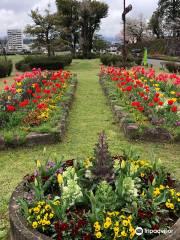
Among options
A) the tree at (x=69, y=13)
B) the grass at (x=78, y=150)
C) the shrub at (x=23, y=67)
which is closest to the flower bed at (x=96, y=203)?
the grass at (x=78, y=150)

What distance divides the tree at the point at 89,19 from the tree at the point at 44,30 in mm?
7952

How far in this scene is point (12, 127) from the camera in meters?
6.08

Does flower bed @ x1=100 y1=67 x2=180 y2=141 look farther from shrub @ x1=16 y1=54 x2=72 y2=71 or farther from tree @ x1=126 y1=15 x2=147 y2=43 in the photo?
tree @ x1=126 y1=15 x2=147 y2=43

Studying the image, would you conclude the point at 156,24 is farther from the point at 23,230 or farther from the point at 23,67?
the point at 23,230

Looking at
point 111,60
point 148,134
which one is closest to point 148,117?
point 148,134

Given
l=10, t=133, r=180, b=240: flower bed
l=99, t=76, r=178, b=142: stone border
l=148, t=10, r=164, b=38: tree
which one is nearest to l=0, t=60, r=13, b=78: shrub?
l=99, t=76, r=178, b=142: stone border

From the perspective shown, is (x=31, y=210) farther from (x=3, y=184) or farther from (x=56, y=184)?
(x=3, y=184)

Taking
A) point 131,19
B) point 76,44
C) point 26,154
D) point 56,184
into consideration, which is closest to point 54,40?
point 76,44

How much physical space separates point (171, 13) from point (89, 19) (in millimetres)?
20484

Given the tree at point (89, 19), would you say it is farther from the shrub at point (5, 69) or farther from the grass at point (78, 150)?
the grass at point (78, 150)

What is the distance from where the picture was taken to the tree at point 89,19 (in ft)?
105

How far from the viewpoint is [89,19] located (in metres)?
34.1

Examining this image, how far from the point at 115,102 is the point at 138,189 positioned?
5.12 m

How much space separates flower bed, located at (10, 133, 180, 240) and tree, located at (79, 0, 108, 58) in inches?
1148
